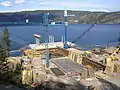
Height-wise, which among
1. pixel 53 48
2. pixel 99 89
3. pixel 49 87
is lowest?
pixel 53 48

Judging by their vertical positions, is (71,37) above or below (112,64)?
below

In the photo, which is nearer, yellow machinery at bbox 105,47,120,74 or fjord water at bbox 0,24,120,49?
yellow machinery at bbox 105,47,120,74

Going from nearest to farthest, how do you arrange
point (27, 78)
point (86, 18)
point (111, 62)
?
point (27, 78)
point (111, 62)
point (86, 18)

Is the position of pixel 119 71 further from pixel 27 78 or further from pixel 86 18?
pixel 86 18

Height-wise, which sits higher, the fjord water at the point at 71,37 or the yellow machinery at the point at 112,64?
the yellow machinery at the point at 112,64

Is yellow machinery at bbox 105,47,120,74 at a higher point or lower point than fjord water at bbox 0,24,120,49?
higher

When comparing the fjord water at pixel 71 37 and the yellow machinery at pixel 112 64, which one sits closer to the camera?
the yellow machinery at pixel 112 64

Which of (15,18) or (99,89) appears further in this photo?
(15,18)

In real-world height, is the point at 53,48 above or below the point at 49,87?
below

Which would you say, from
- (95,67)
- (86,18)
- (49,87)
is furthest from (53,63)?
(86,18)

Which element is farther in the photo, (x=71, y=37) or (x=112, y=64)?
(x=71, y=37)

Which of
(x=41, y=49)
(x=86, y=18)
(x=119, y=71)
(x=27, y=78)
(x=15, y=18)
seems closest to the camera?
(x=27, y=78)
